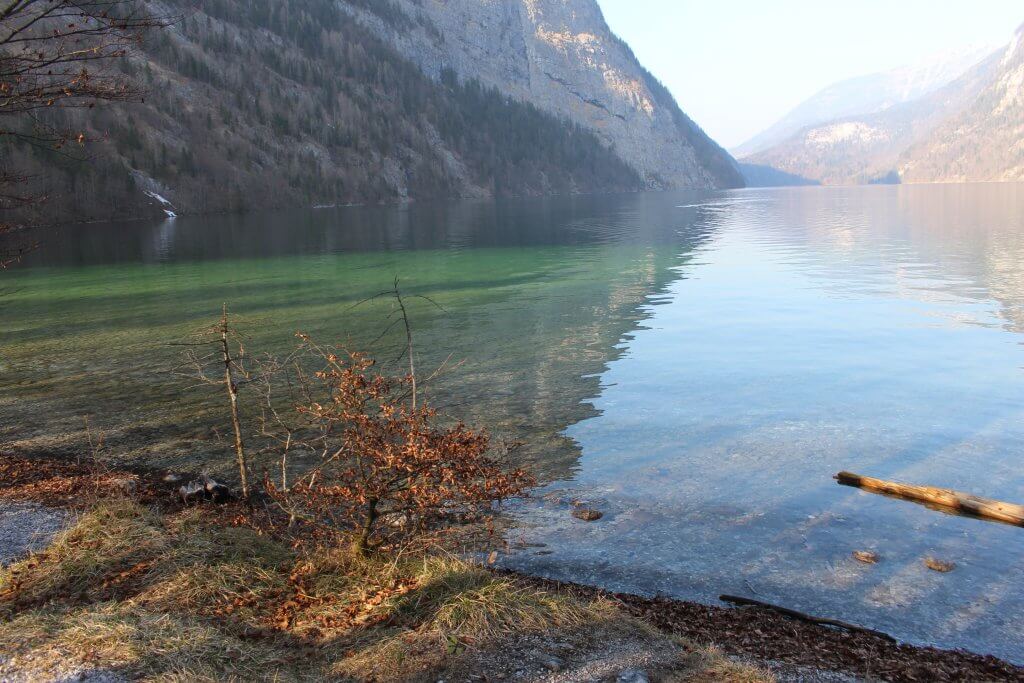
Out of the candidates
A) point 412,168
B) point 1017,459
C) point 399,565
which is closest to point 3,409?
point 399,565

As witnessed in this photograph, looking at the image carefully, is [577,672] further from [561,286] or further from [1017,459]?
[561,286]

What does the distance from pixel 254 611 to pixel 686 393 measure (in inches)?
490

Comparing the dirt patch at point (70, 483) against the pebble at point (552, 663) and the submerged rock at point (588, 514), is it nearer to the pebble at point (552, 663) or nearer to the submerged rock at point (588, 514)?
the submerged rock at point (588, 514)

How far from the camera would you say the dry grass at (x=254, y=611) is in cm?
609

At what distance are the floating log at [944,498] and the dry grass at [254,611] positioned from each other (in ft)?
20.1

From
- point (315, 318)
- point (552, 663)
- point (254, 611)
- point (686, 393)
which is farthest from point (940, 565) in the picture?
point (315, 318)

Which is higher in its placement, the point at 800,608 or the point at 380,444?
the point at 380,444

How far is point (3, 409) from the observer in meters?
16.5

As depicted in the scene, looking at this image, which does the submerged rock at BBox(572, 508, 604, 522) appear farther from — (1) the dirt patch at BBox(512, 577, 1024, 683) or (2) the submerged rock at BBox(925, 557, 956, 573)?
(2) the submerged rock at BBox(925, 557, 956, 573)

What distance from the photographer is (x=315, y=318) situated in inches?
1106

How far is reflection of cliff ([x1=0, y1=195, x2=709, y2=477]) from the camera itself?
15695 mm

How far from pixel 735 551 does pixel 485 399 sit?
26.4ft

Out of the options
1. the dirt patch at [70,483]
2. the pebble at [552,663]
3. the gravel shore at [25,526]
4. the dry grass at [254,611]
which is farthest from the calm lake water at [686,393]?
the gravel shore at [25,526]

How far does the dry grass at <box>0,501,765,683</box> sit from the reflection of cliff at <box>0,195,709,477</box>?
5005 millimetres
